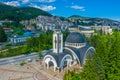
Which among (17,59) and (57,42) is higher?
(57,42)

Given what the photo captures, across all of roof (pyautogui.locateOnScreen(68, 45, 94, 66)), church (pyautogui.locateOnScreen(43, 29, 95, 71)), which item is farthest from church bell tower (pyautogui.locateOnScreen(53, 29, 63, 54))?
roof (pyautogui.locateOnScreen(68, 45, 94, 66))

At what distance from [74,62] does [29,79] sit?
1071cm

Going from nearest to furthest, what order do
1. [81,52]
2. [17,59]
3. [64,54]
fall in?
[64,54], [81,52], [17,59]

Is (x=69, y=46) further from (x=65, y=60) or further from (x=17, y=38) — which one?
(x=17, y=38)

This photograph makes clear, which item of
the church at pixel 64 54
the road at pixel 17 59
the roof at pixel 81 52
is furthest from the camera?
the road at pixel 17 59

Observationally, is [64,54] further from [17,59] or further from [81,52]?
[17,59]

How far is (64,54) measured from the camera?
3803cm

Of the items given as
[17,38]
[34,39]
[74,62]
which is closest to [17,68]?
[74,62]

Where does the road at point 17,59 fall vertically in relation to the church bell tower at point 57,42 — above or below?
below

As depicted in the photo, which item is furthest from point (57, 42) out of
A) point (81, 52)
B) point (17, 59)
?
point (17, 59)

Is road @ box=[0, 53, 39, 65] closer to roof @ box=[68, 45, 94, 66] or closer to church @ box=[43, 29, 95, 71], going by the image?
church @ box=[43, 29, 95, 71]

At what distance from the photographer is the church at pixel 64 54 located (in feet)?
121

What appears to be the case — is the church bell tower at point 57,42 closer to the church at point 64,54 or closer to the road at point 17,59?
the church at point 64,54

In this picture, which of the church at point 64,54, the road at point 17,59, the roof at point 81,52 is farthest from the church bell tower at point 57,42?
the road at point 17,59
